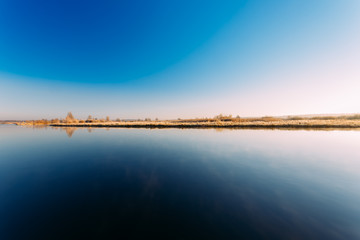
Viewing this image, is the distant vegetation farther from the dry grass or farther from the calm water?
the calm water

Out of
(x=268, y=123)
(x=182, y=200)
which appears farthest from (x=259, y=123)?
(x=182, y=200)

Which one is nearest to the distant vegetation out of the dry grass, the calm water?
the dry grass

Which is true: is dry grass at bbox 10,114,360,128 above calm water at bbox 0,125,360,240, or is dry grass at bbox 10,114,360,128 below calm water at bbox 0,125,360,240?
above

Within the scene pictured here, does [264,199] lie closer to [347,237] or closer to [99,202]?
[347,237]

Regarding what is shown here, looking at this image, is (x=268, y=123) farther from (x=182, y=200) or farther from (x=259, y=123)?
(x=182, y=200)

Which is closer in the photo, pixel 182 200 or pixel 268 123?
pixel 182 200

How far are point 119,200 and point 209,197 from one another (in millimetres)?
3271

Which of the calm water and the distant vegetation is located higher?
the distant vegetation

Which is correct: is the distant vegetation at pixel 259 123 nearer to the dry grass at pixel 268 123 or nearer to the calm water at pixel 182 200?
the dry grass at pixel 268 123

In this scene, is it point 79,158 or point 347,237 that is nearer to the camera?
point 347,237

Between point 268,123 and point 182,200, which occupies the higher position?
point 268,123

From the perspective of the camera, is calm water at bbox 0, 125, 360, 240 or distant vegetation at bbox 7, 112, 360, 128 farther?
distant vegetation at bbox 7, 112, 360, 128

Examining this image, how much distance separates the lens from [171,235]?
10.6 ft

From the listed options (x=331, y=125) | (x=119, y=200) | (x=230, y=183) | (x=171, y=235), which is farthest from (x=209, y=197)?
(x=331, y=125)
